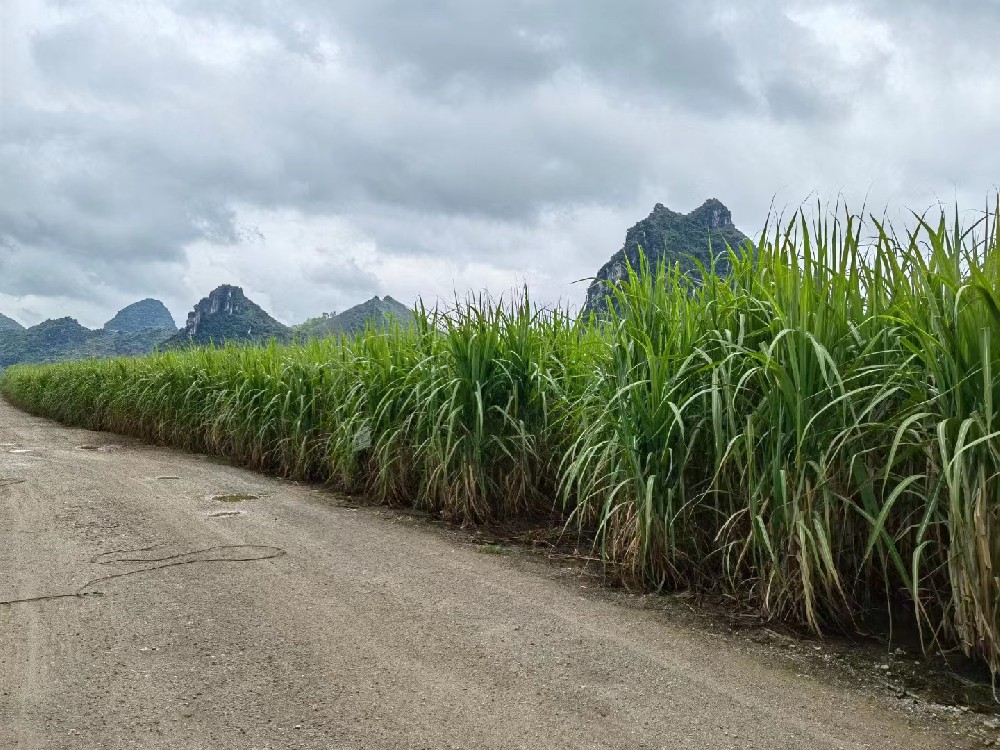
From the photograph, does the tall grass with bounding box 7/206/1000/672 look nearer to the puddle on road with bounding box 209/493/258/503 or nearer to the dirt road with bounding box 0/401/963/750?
the dirt road with bounding box 0/401/963/750

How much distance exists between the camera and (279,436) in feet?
19.6

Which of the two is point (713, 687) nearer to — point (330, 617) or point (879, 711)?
point (879, 711)

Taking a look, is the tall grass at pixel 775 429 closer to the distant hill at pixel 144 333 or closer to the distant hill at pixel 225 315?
the distant hill at pixel 144 333

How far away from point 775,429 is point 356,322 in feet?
14.6

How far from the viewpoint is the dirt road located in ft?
5.59

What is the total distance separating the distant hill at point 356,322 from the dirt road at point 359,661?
2.18 metres

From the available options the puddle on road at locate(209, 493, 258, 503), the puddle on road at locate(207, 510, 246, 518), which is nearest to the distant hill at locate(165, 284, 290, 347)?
the puddle on road at locate(209, 493, 258, 503)

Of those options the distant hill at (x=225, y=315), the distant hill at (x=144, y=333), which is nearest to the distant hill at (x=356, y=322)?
the distant hill at (x=144, y=333)

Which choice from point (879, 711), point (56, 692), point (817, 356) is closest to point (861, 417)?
point (817, 356)

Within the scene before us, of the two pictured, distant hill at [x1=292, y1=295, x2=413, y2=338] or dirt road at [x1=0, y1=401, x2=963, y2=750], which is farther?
distant hill at [x1=292, y1=295, x2=413, y2=338]

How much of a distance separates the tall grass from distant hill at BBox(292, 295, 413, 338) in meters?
1.04

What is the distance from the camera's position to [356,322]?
6.09 metres

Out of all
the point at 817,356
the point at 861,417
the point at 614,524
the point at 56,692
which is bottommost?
the point at 56,692

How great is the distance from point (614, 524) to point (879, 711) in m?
1.26
